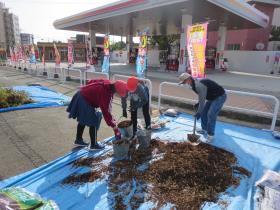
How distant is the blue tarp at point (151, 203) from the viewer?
2547mm

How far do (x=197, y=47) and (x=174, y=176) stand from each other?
11.5 feet

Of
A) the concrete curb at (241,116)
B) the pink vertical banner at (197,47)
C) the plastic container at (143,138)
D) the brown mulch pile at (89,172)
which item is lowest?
the brown mulch pile at (89,172)

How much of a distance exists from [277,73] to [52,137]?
20000 millimetres

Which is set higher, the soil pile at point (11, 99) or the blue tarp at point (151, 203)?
the soil pile at point (11, 99)

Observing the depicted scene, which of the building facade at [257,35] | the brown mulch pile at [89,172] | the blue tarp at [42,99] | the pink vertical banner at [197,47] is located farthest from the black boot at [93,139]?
the building facade at [257,35]

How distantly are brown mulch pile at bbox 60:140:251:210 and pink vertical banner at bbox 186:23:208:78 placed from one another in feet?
7.55

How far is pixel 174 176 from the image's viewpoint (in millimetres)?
2973

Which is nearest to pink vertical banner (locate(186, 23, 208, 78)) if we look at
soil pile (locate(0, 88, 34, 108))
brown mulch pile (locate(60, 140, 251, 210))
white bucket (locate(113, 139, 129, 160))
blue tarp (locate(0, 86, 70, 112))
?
brown mulch pile (locate(60, 140, 251, 210))

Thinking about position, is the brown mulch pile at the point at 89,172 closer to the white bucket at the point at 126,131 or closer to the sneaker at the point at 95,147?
the sneaker at the point at 95,147

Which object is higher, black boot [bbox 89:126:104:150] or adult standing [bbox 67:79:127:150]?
adult standing [bbox 67:79:127:150]

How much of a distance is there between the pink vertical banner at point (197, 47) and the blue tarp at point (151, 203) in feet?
5.30

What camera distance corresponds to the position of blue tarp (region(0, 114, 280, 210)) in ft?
8.36

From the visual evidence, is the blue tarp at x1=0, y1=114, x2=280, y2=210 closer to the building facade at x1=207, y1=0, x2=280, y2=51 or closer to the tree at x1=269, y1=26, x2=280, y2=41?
the building facade at x1=207, y1=0, x2=280, y2=51

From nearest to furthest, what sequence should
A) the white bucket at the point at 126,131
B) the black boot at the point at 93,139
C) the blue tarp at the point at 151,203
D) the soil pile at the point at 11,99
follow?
the blue tarp at the point at 151,203
the black boot at the point at 93,139
the white bucket at the point at 126,131
the soil pile at the point at 11,99
